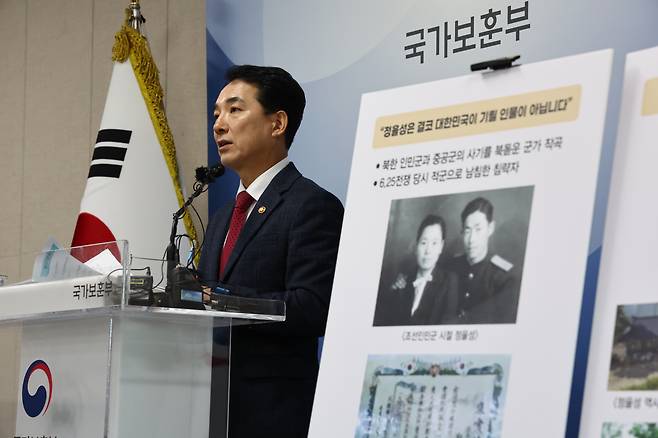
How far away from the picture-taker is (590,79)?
1.91 metres

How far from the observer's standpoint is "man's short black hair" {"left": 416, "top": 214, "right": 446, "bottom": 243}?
200 cm

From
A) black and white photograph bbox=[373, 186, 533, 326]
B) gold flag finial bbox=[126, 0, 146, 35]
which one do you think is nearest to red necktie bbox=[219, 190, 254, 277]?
black and white photograph bbox=[373, 186, 533, 326]

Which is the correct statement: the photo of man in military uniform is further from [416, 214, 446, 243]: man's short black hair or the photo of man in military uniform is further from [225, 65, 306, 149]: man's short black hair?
[225, 65, 306, 149]: man's short black hair

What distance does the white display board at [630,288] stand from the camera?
5.70 ft

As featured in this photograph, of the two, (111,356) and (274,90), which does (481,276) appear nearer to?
(111,356)

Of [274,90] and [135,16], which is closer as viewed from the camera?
[274,90]

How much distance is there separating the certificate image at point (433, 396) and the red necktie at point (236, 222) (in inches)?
38.8

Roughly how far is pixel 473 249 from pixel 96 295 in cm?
86

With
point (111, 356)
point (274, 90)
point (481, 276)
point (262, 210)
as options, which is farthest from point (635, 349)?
point (274, 90)

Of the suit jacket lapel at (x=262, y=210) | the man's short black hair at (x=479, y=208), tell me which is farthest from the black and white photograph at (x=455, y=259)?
the suit jacket lapel at (x=262, y=210)

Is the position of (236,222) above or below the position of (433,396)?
above

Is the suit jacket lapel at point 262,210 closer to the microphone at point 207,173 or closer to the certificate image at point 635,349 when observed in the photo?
the microphone at point 207,173

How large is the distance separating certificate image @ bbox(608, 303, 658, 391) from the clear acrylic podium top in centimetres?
93

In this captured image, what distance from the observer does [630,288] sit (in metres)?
Answer: 1.80
